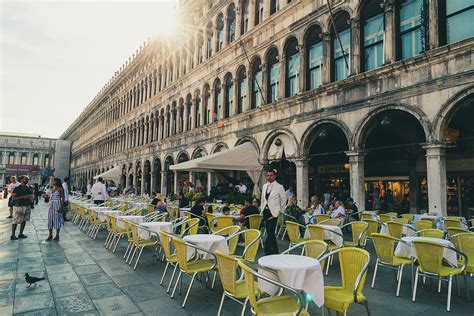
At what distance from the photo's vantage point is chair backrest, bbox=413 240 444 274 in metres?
4.43

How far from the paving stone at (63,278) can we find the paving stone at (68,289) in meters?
0.21

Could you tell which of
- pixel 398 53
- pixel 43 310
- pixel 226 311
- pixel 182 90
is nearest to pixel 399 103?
pixel 398 53

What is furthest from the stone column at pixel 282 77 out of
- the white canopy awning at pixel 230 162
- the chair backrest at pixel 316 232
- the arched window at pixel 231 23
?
the chair backrest at pixel 316 232

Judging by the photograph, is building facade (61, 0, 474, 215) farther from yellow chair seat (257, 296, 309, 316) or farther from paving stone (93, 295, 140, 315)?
paving stone (93, 295, 140, 315)

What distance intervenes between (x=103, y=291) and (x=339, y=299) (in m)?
3.63

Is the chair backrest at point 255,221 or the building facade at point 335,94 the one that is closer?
the chair backrest at point 255,221

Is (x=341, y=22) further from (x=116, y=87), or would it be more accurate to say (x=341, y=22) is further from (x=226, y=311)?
(x=116, y=87)

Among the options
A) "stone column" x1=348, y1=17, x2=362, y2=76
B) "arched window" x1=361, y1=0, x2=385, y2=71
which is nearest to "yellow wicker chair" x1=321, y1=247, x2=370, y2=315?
"stone column" x1=348, y1=17, x2=362, y2=76

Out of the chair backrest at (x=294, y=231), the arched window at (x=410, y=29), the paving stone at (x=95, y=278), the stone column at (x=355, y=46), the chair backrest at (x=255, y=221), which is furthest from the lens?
the stone column at (x=355, y=46)

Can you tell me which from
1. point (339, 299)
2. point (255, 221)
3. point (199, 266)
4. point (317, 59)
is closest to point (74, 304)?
point (199, 266)

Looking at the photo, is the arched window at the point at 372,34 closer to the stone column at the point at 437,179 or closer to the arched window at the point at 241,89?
the stone column at the point at 437,179

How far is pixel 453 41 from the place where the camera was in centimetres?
988

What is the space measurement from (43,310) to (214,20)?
21144mm

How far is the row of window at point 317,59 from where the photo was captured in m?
10.3
